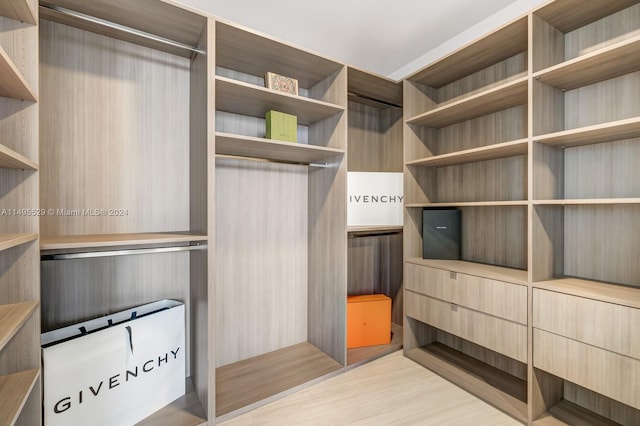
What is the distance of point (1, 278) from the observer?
1131mm

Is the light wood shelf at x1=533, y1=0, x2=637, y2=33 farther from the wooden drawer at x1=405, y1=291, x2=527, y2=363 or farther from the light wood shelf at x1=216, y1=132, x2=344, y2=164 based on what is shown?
the wooden drawer at x1=405, y1=291, x2=527, y2=363

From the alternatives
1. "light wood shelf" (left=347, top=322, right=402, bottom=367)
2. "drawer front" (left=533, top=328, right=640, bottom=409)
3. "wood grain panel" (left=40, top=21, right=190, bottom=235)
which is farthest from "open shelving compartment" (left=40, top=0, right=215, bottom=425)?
"drawer front" (left=533, top=328, right=640, bottom=409)

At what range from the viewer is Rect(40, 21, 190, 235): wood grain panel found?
159 cm

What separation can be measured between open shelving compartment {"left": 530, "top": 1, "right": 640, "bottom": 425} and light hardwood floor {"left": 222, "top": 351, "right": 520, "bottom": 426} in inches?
14.1

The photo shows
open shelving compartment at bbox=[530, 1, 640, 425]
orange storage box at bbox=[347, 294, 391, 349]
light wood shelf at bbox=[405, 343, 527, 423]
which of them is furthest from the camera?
orange storage box at bbox=[347, 294, 391, 349]

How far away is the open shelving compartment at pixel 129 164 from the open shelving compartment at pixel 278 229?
221 millimetres

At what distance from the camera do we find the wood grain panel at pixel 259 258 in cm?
217

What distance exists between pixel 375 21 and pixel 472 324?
215 cm

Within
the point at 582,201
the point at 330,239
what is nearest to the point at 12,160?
the point at 330,239

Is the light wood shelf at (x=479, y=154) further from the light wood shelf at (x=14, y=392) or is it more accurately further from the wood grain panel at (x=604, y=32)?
the light wood shelf at (x=14, y=392)

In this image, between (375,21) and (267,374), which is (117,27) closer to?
(375,21)

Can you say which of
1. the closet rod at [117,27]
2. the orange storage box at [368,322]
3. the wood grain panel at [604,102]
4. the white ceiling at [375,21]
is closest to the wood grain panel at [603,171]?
the wood grain panel at [604,102]

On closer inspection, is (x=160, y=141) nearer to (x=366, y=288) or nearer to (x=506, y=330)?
(x=366, y=288)

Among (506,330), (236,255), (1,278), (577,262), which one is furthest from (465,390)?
(1,278)
